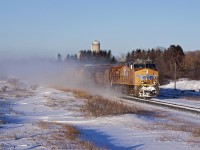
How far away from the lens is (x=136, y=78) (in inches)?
1291

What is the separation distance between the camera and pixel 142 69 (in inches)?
1291

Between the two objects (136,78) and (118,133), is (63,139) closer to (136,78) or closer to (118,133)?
(118,133)

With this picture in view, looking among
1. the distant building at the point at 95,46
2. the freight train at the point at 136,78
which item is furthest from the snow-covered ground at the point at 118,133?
the distant building at the point at 95,46

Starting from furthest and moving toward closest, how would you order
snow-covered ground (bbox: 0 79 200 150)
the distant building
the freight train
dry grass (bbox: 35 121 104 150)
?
the distant building, the freight train, snow-covered ground (bbox: 0 79 200 150), dry grass (bbox: 35 121 104 150)

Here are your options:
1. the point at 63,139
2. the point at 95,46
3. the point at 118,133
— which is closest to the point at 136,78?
the point at 118,133

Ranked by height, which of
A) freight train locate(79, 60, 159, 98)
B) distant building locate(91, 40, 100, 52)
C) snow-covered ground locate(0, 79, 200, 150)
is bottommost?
snow-covered ground locate(0, 79, 200, 150)

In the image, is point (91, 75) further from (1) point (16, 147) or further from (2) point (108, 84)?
(1) point (16, 147)

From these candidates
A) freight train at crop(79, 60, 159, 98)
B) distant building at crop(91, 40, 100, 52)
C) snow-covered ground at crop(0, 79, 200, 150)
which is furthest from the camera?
distant building at crop(91, 40, 100, 52)

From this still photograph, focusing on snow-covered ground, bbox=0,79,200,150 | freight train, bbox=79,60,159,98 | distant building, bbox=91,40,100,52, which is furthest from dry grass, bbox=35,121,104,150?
distant building, bbox=91,40,100,52

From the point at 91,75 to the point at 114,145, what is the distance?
36.0 m

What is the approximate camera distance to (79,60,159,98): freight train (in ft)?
107

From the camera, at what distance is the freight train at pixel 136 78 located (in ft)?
107

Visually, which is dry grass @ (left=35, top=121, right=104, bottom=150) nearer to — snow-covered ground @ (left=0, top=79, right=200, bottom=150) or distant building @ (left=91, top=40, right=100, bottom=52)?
snow-covered ground @ (left=0, top=79, right=200, bottom=150)

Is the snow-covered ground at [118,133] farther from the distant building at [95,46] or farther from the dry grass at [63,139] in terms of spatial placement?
the distant building at [95,46]
